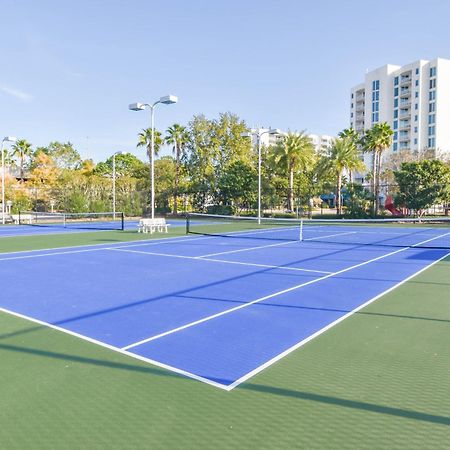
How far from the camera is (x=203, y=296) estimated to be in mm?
8766

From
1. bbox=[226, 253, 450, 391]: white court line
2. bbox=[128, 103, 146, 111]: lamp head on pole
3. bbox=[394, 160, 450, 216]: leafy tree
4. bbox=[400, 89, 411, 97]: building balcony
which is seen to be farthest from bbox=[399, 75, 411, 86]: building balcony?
bbox=[226, 253, 450, 391]: white court line

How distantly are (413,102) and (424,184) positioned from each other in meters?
65.4

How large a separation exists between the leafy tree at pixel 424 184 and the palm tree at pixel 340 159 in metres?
6.17

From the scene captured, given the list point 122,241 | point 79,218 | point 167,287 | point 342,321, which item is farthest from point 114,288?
point 79,218

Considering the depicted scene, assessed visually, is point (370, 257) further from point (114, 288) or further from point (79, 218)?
point (79, 218)

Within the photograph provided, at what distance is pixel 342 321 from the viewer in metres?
→ 6.99

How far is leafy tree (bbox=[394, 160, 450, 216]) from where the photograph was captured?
125ft

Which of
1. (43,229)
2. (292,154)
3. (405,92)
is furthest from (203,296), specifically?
(405,92)

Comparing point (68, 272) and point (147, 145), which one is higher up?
point (147, 145)

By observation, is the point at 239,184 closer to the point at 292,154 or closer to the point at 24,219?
the point at 292,154

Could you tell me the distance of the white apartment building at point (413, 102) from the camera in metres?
91.6

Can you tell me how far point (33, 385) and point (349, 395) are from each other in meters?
3.21

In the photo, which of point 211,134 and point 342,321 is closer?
point 342,321

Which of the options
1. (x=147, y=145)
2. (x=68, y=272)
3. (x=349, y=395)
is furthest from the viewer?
(x=147, y=145)
